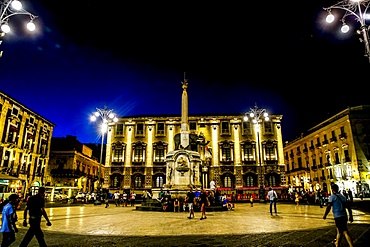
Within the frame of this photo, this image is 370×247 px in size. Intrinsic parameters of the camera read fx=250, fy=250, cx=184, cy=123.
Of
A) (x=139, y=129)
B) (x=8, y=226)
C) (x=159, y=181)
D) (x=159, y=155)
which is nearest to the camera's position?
(x=8, y=226)

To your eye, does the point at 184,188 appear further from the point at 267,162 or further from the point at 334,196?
the point at 267,162

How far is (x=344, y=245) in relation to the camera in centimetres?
701

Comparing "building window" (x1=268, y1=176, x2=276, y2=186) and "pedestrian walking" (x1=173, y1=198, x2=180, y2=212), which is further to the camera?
"building window" (x1=268, y1=176, x2=276, y2=186)

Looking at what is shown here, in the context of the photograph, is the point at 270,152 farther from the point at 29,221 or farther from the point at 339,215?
the point at 29,221

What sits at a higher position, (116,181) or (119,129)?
(119,129)

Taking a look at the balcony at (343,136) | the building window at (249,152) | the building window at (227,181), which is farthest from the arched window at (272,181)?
the balcony at (343,136)

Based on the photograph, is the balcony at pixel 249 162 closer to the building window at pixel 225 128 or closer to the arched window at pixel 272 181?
the arched window at pixel 272 181

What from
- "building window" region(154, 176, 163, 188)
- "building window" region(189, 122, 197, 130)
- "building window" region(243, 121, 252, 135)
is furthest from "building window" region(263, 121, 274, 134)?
"building window" region(154, 176, 163, 188)

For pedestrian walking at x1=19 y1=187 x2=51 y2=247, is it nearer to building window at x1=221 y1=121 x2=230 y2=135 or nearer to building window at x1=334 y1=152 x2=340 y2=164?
building window at x1=221 y1=121 x2=230 y2=135

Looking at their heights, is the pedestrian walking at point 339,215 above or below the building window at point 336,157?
below

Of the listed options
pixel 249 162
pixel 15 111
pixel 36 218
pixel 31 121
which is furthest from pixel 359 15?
pixel 31 121

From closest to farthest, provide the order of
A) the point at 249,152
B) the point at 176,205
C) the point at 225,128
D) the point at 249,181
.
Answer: the point at 176,205 → the point at 249,181 → the point at 249,152 → the point at 225,128

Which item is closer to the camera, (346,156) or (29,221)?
(29,221)

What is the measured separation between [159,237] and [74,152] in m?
46.2
